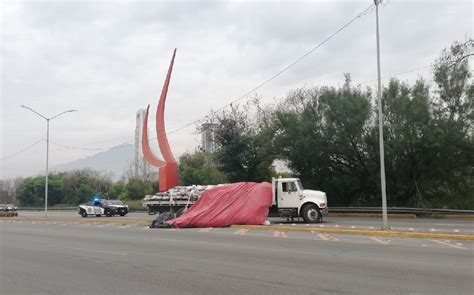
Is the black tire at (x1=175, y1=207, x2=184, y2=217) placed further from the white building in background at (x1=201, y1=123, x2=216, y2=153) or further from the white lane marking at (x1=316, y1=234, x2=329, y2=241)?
the white building in background at (x1=201, y1=123, x2=216, y2=153)

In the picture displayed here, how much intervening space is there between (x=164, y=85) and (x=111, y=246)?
29.4 metres

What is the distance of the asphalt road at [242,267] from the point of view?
27.1 feet

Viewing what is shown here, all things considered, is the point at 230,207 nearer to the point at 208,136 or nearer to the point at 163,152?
the point at 163,152

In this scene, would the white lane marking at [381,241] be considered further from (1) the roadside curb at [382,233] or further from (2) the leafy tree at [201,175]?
(2) the leafy tree at [201,175]

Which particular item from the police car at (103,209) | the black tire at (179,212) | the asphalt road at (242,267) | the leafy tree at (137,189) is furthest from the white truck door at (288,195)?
the leafy tree at (137,189)

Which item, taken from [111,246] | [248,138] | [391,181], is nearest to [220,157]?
[248,138]

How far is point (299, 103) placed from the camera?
152ft

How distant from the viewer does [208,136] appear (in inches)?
2087

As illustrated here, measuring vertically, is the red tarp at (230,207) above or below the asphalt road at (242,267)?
above

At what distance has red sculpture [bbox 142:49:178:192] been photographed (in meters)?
39.9

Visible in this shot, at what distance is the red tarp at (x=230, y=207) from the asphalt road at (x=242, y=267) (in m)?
7.58

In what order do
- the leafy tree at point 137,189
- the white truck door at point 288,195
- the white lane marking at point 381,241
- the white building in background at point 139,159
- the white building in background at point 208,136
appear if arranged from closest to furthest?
the white lane marking at point 381,241, the white truck door at point 288,195, the white building in background at point 208,136, the white building in background at point 139,159, the leafy tree at point 137,189

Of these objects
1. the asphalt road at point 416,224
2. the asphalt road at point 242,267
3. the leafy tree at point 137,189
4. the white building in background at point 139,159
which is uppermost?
the white building in background at point 139,159

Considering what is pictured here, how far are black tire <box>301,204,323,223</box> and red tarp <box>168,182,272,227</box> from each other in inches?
71.2
